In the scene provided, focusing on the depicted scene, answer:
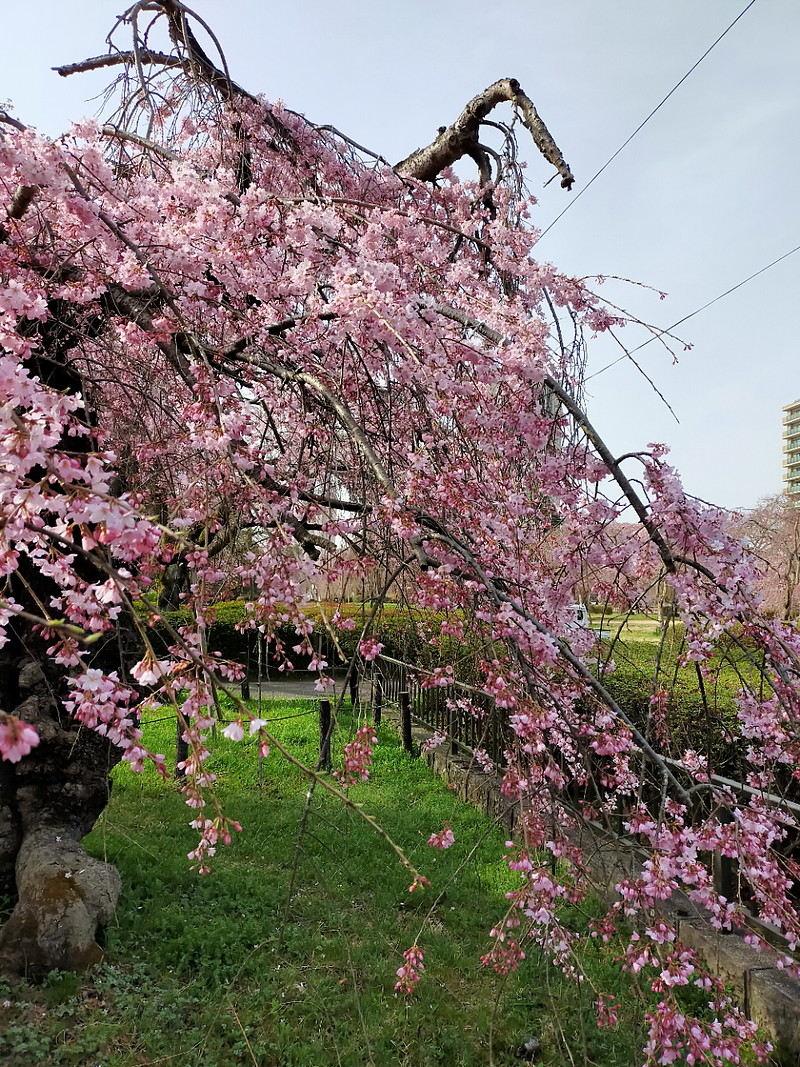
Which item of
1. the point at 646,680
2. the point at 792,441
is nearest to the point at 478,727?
the point at 646,680

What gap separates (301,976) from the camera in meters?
3.19

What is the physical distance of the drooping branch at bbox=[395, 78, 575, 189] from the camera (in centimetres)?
360

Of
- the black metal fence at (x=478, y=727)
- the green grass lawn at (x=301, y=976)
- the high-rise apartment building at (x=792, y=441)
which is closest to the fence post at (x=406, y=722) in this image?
the black metal fence at (x=478, y=727)

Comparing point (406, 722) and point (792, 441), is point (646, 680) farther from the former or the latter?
point (792, 441)

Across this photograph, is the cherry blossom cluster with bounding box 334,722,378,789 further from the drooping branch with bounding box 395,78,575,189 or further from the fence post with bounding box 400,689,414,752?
the fence post with bounding box 400,689,414,752

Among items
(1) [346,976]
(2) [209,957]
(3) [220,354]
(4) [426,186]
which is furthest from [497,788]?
(4) [426,186]

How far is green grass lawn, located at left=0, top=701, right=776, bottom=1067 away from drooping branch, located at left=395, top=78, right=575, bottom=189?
3.41 metres

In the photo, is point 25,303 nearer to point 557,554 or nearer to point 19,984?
point 557,554

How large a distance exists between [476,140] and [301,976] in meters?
5.09

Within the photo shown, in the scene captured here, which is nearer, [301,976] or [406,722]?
[301,976]

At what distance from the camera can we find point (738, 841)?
6.75 feet

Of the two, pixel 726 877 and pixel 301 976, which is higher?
pixel 726 877

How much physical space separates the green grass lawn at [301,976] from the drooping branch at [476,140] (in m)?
3.41

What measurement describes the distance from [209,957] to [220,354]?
9.33 feet
